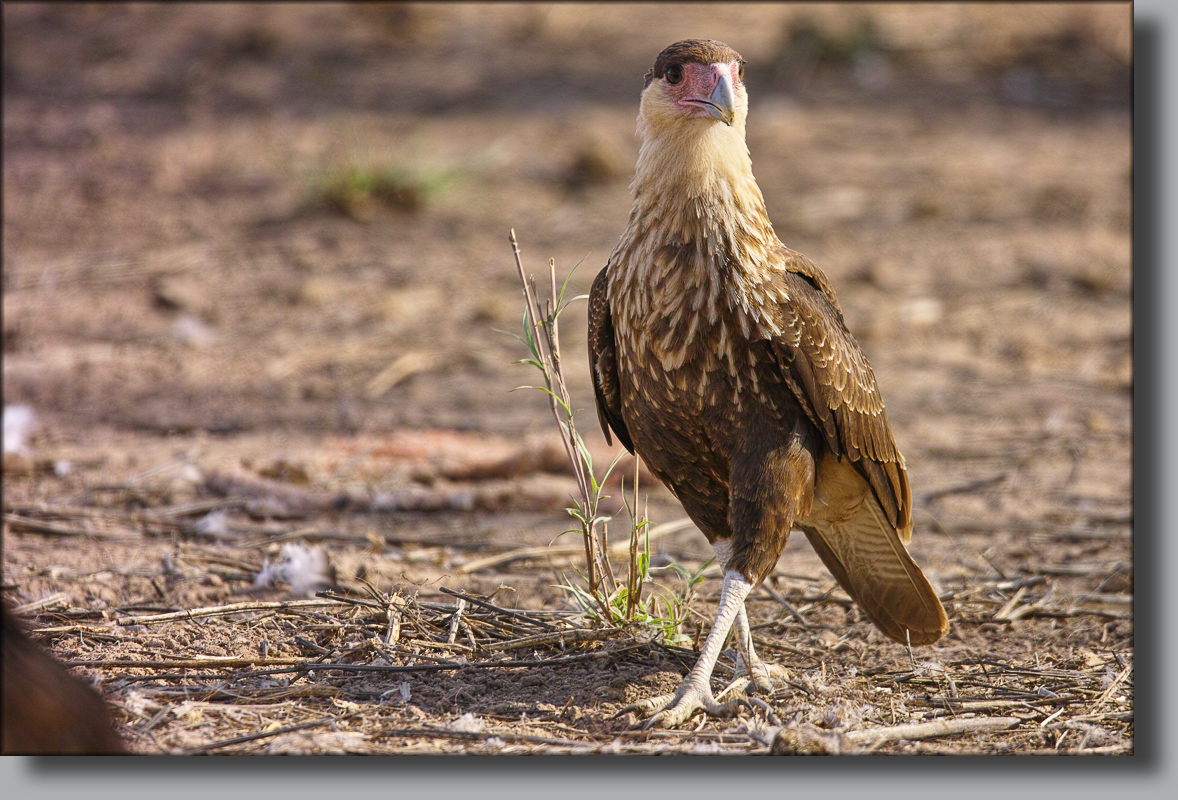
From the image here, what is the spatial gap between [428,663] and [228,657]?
21.7 inches

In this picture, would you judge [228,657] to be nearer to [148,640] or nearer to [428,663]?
[148,640]

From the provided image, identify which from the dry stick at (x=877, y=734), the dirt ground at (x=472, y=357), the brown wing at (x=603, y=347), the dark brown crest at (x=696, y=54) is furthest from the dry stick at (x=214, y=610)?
the dark brown crest at (x=696, y=54)

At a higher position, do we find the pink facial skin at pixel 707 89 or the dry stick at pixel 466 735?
the pink facial skin at pixel 707 89

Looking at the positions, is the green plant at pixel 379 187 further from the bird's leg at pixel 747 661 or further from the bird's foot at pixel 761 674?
the bird's foot at pixel 761 674

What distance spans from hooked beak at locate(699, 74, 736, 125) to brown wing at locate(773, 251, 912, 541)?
18.1 inches

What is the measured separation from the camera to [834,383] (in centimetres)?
292

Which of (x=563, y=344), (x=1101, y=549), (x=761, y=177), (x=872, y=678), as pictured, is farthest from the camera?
(x=761, y=177)

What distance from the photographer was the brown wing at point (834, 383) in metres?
2.88

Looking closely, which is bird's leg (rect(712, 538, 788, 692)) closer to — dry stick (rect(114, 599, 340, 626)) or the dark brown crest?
dry stick (rect(114, 599, 340, 626))

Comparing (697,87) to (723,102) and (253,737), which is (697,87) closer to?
(723,102)

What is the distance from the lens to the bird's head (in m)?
2.82

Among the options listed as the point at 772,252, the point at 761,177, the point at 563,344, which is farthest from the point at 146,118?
the point at 772,252

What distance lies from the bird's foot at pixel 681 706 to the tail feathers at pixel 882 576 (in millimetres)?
691

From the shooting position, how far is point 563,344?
21.2 feet
